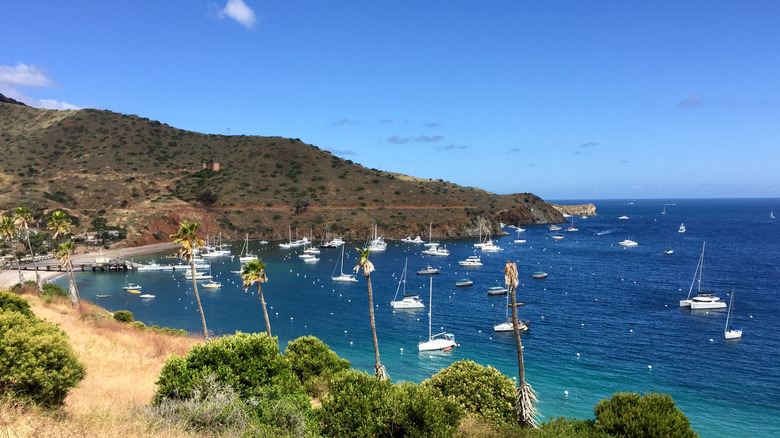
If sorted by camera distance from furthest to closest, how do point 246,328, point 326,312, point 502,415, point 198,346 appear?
point 326,312 < point 246,328 < point 502,415 < point 198,346

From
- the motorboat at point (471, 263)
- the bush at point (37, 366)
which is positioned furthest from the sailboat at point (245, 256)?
the bush at point (37, 366)

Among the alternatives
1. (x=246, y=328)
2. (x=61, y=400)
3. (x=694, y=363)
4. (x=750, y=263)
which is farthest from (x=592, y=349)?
(x=750, y=263)

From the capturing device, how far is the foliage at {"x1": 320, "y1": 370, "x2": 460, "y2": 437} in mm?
14766

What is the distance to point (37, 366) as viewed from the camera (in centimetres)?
1439

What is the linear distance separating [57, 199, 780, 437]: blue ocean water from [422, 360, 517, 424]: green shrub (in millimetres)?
11854

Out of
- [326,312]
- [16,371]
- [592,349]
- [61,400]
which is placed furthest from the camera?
[326,312]

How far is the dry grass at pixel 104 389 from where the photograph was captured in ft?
38.5

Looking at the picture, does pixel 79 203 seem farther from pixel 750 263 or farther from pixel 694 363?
pixel 750 263

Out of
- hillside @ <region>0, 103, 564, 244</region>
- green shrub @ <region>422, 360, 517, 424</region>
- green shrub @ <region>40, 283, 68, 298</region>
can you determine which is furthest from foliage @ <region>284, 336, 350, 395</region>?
hillside @ <region>0, 103, 564, 244</region>

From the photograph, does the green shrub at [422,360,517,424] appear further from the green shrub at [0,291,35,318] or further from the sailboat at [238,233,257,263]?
the sailboat at [238,233,257,263]

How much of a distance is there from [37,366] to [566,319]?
52.5m

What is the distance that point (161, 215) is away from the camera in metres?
124

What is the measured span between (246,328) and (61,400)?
38.5 meters

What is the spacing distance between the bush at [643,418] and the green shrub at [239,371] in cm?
1108
